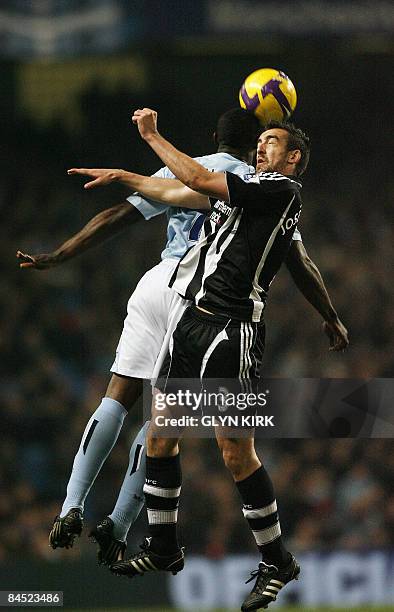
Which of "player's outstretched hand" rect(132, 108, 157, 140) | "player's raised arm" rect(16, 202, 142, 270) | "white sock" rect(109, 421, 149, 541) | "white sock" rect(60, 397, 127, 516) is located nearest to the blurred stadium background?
"white sock" rect(109, 421, 149, 541)

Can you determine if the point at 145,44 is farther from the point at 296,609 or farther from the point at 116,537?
the point at 116,537

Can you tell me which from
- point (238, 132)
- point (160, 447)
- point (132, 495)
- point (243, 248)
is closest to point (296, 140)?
point (238, 132)

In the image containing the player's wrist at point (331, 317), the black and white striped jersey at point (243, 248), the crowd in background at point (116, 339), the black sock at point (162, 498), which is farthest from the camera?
the crowd in background at point (116, 339)

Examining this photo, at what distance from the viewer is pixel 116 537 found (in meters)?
6.20

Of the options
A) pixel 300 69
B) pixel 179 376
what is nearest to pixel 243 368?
pixel 179 376

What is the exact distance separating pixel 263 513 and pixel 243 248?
1251mm

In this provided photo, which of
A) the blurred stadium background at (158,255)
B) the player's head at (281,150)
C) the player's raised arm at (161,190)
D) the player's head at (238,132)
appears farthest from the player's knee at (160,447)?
the blurred stadium background at (158,255)

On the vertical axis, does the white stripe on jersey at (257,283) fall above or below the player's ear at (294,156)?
below

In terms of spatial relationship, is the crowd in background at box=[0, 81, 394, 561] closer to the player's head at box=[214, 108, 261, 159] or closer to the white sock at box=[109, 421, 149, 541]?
the white sock at box=[109, 421, 149, 541]

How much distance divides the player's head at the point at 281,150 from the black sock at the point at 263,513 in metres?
1.44

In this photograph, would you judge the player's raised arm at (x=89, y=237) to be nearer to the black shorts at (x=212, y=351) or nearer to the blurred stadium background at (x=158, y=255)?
the black shorts at (x=212, y=351)

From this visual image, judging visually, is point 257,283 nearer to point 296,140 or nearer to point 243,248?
point 243,248

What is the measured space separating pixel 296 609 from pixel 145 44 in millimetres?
5185

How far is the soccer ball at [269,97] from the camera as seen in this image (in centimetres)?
645
